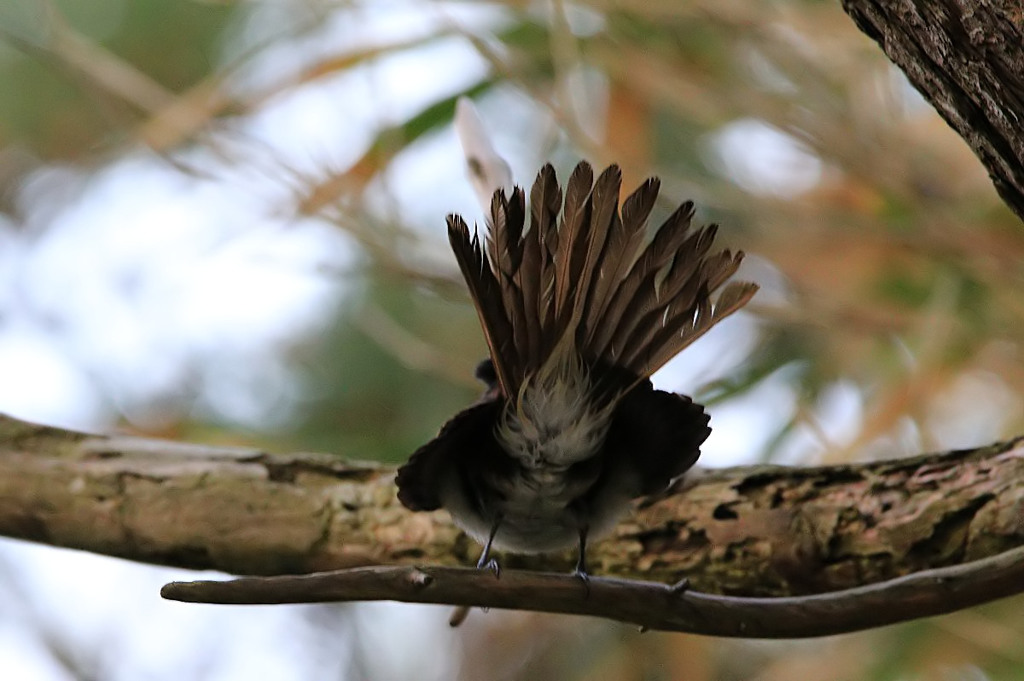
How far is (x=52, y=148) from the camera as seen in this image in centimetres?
336

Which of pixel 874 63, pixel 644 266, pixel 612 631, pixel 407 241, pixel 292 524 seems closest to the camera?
pixel 644 266

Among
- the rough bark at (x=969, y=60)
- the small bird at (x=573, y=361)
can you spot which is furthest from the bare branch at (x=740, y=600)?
the rough bark at (x=969, y=60)

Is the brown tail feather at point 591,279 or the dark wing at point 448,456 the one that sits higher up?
the brown tail feather at point 591,279

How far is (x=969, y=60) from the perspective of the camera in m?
1.08

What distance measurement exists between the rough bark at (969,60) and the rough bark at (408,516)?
511 millimetres

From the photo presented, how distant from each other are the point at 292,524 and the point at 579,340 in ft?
1.96

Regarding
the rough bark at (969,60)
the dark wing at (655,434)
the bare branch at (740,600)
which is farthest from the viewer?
the dark wing at (655,434)

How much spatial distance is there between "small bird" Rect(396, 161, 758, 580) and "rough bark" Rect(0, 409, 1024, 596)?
0.14 meters

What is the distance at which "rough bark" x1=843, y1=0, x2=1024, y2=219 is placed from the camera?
106 centimetres

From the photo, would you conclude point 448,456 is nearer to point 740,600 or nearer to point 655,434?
point 655,434

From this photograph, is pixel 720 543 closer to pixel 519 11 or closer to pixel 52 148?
pixel 519 11

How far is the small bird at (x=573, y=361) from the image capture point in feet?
4.14

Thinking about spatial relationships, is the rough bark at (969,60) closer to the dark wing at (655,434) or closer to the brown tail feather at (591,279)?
the brown tail feather at (591,279)

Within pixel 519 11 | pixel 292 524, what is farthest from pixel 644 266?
pixel 519 11
